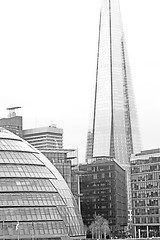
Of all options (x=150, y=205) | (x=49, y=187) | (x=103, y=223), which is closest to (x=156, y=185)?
(x=150, y=205)

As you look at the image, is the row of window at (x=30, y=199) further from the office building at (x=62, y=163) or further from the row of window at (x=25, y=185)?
the office building at (x=62, y=163)

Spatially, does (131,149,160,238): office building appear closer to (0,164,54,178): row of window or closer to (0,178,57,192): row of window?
(0,164,54,178): row of window

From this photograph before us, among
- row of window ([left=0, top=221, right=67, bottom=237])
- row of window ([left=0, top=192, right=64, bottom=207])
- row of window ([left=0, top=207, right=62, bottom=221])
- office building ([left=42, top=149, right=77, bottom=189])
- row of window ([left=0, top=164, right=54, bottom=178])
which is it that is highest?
office building ([left=42, top=149, right=77, bottom=189])

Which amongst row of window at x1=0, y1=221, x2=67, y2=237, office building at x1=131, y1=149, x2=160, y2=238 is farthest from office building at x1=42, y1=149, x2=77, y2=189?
A: row of window at x1=0, y1=221, x2=67, y2=237

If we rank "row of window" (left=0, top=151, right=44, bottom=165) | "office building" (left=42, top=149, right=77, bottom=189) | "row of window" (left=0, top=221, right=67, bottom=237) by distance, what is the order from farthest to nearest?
"office building" (left=42, top=149, right=77, bottom=189)
"row of window" (left=0, top=151, right=44, bottom=165)
"row of window" (left=0, top=221, right=67, bottom=237)

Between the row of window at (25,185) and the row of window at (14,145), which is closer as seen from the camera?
the row of window at (25,185)

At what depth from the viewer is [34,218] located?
3839 inches

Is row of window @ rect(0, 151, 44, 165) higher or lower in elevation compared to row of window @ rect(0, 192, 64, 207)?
higher

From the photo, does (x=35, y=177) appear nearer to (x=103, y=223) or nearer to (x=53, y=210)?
(x=53, y=210)

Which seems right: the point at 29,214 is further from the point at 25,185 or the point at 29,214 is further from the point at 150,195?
the point at 150,195

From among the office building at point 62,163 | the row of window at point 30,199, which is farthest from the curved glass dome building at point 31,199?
the office building at point 62,163

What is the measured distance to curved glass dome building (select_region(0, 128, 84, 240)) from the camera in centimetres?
9631

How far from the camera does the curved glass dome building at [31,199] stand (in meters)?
96.3

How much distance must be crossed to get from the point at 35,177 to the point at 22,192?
365 cm
